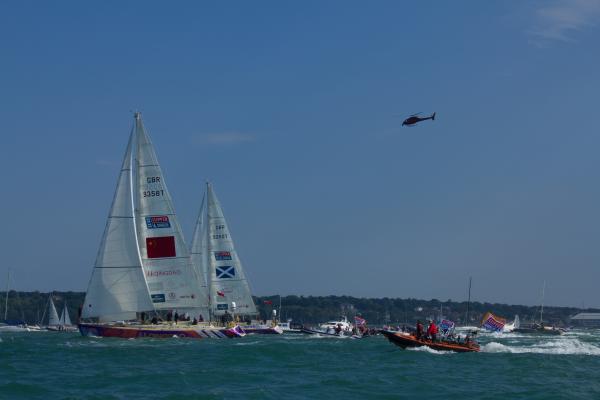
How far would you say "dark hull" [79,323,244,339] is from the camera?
192 feet

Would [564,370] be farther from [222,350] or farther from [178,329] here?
[178,329]

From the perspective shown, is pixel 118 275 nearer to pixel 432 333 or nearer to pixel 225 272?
pixel 432 333

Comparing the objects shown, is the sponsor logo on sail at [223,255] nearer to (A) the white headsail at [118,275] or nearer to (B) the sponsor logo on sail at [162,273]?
(B) the sponsor logo on sail at [162,273]

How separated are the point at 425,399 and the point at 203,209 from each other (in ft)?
176

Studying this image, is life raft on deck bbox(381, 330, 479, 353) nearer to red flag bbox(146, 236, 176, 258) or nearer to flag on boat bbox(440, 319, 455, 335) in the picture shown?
flag on boat bbox(440, 319, 455, 335)

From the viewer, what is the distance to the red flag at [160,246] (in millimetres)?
62094

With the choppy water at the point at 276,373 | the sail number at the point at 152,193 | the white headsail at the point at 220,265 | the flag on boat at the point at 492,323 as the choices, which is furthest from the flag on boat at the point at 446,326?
the flag on boat at the point at 492,323

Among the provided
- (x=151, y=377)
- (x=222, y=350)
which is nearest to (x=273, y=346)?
(x=222, y=350)

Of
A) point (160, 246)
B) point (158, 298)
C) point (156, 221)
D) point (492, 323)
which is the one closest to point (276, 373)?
point (158, 298)

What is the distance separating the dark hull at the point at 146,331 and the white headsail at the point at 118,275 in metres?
0.75

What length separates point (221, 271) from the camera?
83.1 metres

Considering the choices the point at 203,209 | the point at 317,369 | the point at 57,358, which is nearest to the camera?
the point at 317,369

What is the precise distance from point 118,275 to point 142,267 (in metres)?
2.08

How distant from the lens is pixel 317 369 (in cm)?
4194
